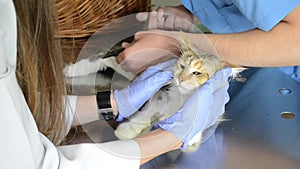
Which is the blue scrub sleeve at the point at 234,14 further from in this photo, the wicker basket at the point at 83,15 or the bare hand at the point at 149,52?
the wicker basket at the point at 83,15

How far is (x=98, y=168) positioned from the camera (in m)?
Result: 0.59

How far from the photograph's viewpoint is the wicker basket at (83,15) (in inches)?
38.1

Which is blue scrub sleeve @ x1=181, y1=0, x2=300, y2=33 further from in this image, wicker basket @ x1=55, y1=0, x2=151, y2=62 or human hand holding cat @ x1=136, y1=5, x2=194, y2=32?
wicker basket @ x1=55, y1=0, x2=151, y2=62

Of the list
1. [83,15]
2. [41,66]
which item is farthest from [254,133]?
[83,15]

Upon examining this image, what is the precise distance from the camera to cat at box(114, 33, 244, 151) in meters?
0.70

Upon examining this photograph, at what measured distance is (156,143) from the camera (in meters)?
0.67

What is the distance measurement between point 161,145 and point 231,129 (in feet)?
0.44

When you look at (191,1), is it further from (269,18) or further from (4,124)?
(4,124)

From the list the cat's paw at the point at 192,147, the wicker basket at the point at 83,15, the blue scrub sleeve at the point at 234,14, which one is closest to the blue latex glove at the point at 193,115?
the cat's paw at the point at 192,147

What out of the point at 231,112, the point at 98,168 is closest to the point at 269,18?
the point at 231,112

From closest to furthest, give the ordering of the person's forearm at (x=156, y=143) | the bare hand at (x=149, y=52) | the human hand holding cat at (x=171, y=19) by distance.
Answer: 1. the person's forearm at (x=156, y=143)
2. the bare hand at (x=149, y=52)
3. the human hand holding cat at (x=171, y=19)

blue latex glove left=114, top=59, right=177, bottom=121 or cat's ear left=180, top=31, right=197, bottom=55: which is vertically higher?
cat's ear left=180, top=31, right=197, bottom=55

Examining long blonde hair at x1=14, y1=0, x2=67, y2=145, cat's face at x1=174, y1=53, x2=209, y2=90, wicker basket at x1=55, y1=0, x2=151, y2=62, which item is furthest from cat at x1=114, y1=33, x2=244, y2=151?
wicker basket at x1=55, y1=0, x2=151, y2=62

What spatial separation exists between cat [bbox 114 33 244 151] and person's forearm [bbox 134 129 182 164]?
0.11ft
